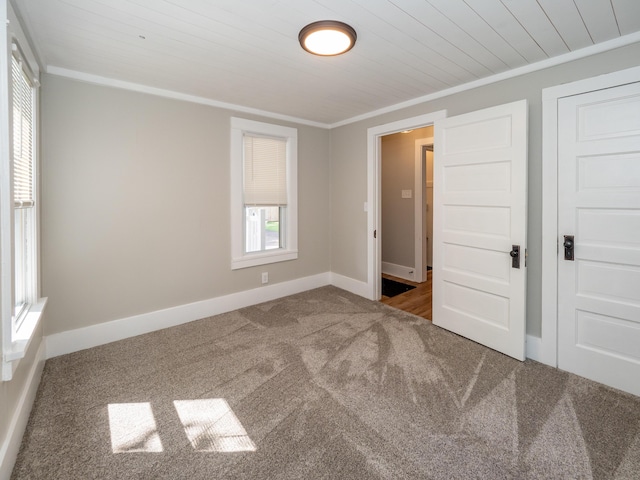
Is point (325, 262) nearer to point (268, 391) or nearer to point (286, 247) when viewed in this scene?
point (286, 247)

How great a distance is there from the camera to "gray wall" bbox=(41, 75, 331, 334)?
258 centimetres

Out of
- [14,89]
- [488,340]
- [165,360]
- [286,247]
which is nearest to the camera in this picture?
[14,89]

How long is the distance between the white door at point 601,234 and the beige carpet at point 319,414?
0.77 feet

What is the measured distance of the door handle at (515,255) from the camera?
2.48m

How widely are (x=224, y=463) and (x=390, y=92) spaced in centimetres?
325

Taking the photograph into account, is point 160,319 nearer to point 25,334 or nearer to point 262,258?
point 262,258

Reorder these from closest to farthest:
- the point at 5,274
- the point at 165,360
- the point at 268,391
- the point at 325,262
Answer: the point at 5,274
the point at 268,391
the point at 165,360
the point at 325,262

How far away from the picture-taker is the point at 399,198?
5273mm

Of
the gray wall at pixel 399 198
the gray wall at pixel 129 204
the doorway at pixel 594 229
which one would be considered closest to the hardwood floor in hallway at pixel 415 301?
the gray wall at pixel 399 198

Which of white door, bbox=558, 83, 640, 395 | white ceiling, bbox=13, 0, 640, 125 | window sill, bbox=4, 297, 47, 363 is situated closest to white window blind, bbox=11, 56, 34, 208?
white ceiling, bbox=13, 0, 640, 125

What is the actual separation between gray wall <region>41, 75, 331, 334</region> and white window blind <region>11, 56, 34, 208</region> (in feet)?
1.22

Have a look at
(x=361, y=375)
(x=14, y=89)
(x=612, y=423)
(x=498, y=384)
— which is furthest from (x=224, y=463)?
(x=14, y=89)

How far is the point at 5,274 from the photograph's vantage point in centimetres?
148

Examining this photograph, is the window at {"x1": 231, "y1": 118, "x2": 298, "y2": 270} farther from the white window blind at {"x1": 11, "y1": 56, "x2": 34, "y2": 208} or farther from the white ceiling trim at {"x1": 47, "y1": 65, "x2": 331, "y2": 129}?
the white window blind at {"x1": 11, "y1": 56, "x2": 34, "y2": 208}
